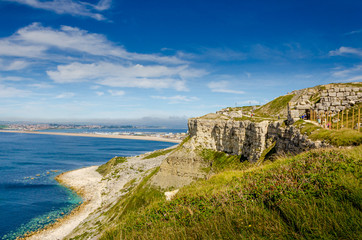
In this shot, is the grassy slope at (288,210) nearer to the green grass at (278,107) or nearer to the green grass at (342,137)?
the green grass at (342,137)

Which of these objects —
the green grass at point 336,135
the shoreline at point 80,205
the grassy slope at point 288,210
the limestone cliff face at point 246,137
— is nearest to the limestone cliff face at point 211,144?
the limestone cliff face at point 246,137

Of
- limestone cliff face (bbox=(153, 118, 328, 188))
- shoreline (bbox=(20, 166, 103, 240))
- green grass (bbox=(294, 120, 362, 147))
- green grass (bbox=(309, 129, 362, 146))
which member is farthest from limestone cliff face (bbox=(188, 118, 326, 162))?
shoreline (bbox=(20, 166, 103, 240))

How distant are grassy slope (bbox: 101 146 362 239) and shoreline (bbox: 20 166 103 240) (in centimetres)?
3534

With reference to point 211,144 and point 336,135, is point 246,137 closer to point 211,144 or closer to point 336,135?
point 211,144

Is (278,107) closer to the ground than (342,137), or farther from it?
farther from it

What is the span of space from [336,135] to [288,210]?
35.0 feet

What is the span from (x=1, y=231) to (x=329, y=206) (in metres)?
50.1

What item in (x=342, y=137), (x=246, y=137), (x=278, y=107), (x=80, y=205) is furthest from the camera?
(x=278, y=107)

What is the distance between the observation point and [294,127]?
19.7 meters

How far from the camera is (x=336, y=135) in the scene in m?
13.5

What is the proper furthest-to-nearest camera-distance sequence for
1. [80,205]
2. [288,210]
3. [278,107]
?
[278,107], [80,205], [288,210]

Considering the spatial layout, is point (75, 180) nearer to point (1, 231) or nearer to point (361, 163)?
point (1, 231)

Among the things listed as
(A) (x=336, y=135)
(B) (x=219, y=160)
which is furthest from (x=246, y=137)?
(A) (x=336, y=135)

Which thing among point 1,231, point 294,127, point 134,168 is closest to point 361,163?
point 294,127
